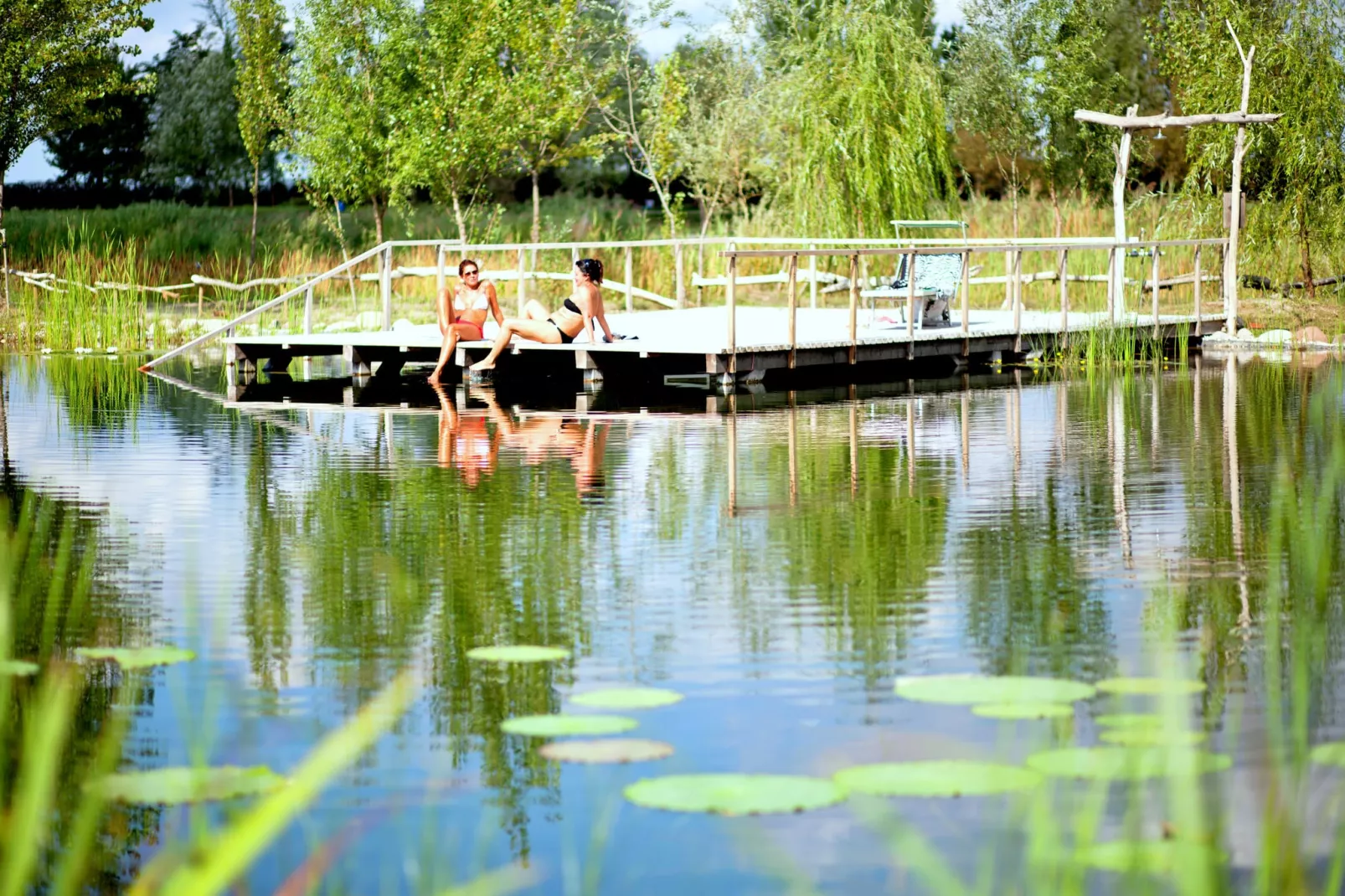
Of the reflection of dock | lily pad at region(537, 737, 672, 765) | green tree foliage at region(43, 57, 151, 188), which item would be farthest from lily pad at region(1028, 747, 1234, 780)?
green tree foliage at region(43, 57, 151, 188)

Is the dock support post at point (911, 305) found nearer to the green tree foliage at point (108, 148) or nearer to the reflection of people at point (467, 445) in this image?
the reflection of people at point (467, 445)

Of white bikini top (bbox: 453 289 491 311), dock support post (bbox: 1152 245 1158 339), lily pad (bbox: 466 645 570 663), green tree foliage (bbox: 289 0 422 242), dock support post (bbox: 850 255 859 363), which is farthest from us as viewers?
green tree foliage (bbox: 289 0 422 242)

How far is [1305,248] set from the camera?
20625mm

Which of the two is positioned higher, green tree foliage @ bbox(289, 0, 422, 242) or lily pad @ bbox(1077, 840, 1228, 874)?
green tree foliage @ bbox(289, 0, 422, 242)

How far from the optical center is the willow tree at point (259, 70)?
2536cm

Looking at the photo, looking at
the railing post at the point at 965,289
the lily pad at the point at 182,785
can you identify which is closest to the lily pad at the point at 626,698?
the lily pad at the point at 182,785

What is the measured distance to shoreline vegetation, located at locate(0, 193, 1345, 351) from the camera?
65.4 ft

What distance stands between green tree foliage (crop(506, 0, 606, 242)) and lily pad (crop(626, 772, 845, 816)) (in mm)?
21227

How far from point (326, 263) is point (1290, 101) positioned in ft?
41.5

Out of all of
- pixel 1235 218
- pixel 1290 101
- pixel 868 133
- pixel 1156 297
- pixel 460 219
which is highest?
pixel 1290 101

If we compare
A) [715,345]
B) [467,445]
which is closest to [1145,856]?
[467,445]

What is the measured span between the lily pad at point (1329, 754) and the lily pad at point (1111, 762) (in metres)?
0.18

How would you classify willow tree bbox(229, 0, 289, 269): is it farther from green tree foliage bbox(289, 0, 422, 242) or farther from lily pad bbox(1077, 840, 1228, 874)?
lily pad bbox(1077, 840, 1228, 874)

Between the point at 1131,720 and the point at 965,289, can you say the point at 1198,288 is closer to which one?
the point at 965,289
